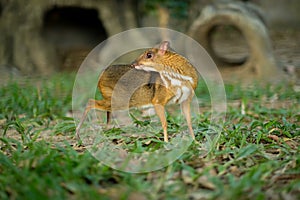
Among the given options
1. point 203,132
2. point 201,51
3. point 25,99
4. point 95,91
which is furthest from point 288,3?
point 203,132

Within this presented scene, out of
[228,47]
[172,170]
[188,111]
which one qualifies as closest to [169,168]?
[172,170]

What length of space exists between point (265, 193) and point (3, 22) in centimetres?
648

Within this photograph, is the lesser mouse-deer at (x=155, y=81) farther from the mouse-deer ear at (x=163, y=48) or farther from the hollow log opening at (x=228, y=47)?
the hollow log opening at (x=228, y=47)

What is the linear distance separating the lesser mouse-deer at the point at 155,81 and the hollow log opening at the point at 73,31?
583 centimetres

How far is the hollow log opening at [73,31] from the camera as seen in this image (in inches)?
362

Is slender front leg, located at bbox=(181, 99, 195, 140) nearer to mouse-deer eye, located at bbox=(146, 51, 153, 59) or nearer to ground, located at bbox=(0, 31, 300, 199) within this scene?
ground, located at bbox=(0, 31, 300, 199)

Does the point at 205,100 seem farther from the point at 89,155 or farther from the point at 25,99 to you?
the point at 89,155

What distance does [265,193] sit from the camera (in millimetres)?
Answer: 2281

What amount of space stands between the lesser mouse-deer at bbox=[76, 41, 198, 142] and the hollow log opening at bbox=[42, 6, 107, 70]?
583 cm

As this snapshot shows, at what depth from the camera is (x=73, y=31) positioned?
31.5 feet

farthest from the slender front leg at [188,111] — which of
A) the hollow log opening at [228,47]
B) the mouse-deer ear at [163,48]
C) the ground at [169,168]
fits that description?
the hollow log opening at [228,47]

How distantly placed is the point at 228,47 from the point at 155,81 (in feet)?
25.8

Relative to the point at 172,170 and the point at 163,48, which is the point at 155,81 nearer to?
the point at 163,48

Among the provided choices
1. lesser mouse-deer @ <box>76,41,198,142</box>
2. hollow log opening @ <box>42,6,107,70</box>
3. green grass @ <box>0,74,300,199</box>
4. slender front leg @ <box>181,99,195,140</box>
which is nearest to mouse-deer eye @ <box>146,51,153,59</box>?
lesser mouse-deer @ <box>76,41,198,142</box>
